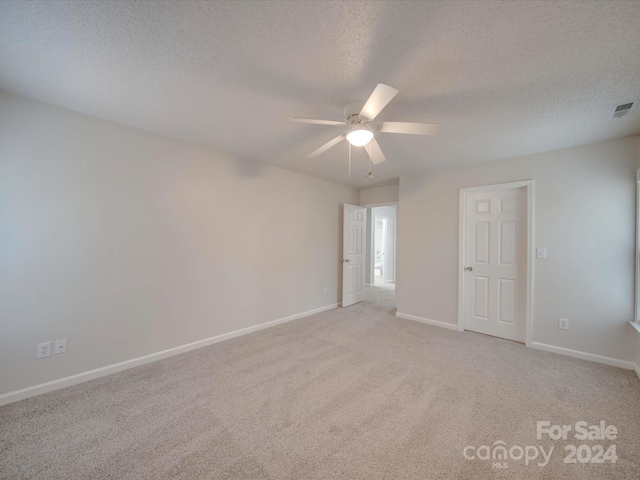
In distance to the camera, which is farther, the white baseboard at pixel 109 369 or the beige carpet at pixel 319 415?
Result: the white baseboard at pixel 109 369

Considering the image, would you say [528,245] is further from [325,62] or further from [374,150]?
[325,62]

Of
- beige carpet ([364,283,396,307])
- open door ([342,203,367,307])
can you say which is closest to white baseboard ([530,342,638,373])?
beige carpet ([364,283,396,307])

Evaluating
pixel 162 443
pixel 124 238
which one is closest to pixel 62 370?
pixel 124 238

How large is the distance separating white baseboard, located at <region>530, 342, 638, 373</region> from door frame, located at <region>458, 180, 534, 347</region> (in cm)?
12

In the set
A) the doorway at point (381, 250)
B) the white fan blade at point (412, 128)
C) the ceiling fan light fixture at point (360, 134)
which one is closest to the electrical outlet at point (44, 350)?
the ceiling fan light fixture at point (360, 134)

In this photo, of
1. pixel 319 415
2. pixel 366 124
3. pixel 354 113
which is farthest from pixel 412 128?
pixel 319 415

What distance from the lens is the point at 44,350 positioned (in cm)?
202

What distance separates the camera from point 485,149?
114 inches

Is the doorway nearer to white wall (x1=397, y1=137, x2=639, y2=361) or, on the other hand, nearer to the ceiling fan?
white wall (x1=397, y1=137, x2=639, y2=361)

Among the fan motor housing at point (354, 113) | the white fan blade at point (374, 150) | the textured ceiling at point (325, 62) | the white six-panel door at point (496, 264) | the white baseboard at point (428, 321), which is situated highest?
the textured ceiling at point (325, 62)

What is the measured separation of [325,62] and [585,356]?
3.96 m

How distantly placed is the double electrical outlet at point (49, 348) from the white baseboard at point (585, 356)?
495 cm

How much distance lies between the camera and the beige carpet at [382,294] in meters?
5.15

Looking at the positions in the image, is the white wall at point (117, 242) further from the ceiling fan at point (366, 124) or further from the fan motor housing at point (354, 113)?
the fan motor housing at point (354, 113)
